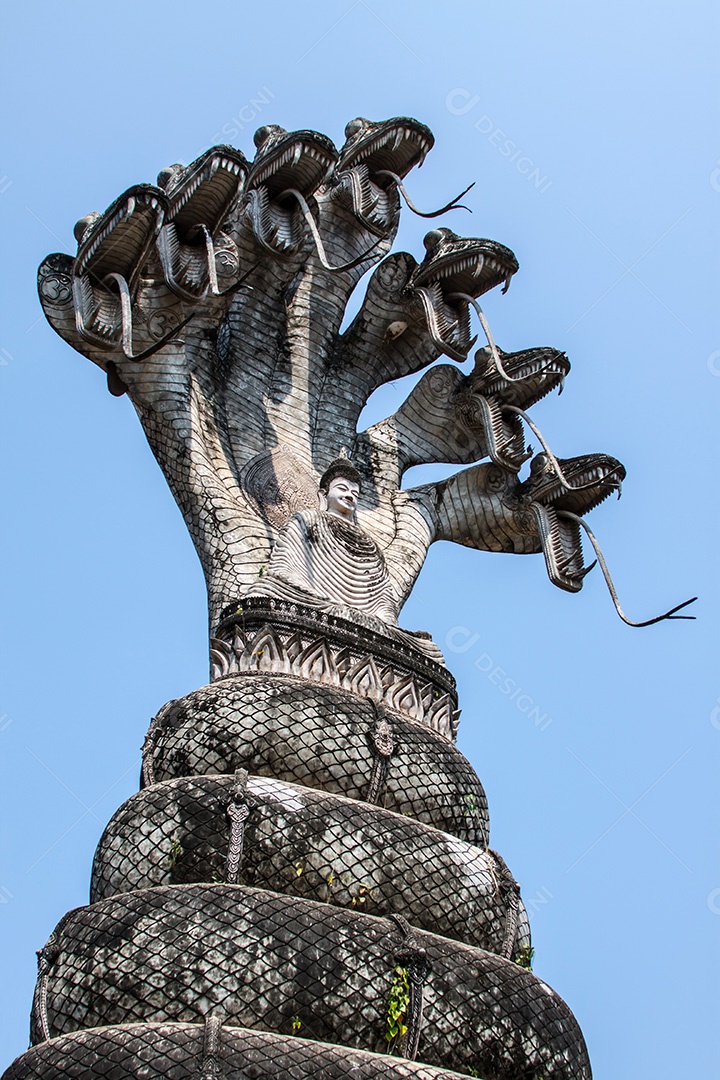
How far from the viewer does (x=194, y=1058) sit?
26.8ft

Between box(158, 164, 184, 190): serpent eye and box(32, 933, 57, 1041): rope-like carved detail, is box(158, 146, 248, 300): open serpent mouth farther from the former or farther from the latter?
box(32, 933, 57, 1041): rope-like carved detail

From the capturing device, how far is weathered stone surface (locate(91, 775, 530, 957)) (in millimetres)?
9648

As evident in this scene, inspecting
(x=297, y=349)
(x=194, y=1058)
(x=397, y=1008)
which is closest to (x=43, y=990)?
(x=194, y=1058)

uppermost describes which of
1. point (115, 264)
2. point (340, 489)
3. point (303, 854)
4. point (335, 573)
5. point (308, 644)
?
point (115, 264)

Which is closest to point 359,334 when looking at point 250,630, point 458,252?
point 458,252

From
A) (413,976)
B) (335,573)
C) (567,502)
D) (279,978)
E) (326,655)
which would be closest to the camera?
(279,978)

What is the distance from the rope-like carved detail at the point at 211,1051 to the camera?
8039mm

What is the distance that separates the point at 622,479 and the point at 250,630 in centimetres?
401

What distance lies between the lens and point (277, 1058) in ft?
27.1

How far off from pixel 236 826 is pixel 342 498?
3.74m

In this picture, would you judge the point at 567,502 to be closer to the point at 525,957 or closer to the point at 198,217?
the point at 198,217

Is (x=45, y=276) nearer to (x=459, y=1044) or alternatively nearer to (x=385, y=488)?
(x=385, y=488)

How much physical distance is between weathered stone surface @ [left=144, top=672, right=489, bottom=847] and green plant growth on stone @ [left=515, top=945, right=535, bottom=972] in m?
0.82

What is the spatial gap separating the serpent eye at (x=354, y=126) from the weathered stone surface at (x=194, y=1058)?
927cm
